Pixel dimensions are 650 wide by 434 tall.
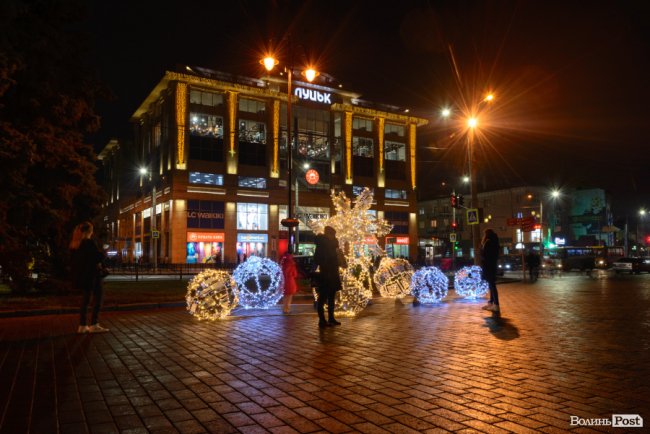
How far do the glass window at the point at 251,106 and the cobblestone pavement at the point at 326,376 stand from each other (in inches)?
1921

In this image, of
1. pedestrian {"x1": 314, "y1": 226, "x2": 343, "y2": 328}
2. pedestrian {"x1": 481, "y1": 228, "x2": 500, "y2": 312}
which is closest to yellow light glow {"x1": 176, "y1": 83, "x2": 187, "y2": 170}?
pedestrian {"x1": 481, "y1": 228, "x2": 500, "y2": 312}

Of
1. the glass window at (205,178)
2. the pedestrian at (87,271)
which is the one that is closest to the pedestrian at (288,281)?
the pedestrian at (87,271)

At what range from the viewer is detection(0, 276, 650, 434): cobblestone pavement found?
13.3 feet

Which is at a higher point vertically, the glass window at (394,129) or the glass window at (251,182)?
the glass window at (394,129)

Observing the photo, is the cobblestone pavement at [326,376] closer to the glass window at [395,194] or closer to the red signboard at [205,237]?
the red signboard at [205,237]

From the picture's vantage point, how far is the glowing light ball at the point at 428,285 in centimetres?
1391

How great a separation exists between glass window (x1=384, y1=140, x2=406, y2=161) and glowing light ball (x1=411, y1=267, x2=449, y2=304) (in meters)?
54.5

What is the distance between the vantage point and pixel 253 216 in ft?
181

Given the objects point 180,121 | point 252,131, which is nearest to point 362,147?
point 252,131

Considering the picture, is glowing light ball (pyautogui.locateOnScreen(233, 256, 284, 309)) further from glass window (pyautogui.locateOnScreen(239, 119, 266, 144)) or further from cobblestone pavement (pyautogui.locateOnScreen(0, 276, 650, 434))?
glass window (pyautogui.locateOnScreen(239, 119, 266, 144))

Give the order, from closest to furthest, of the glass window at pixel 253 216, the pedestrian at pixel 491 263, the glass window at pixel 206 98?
1. the pedestrian at pixel 491 263
2. the glass window at pixel 206 98
3. the glass window at pixel 253 216

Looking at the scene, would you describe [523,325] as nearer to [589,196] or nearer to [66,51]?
[66,51]

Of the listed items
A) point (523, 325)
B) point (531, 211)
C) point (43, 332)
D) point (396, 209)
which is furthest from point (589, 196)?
point (43, 332)

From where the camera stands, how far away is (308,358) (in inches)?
255
